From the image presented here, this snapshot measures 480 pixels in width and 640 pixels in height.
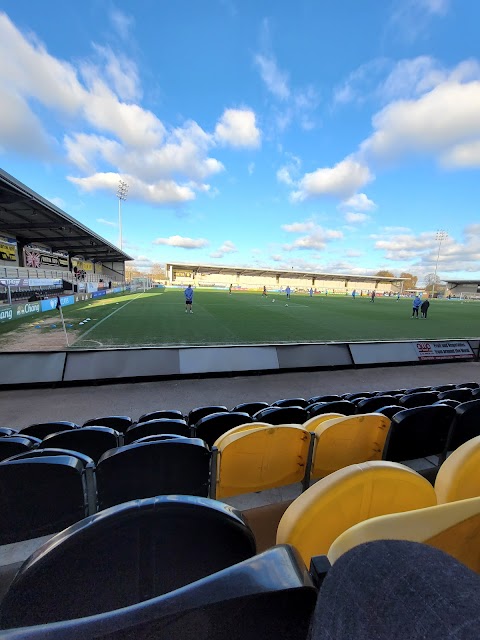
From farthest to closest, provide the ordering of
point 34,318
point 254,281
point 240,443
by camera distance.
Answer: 1. point 254,281
2. point 34,318
3. point 240,443

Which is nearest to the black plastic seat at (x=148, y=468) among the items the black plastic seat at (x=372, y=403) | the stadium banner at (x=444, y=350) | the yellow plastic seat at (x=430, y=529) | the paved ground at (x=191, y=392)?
the yellow plastic seat at (x=430, y=529)

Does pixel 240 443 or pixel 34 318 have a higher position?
pixel 240 443

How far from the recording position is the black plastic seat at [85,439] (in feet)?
9.88

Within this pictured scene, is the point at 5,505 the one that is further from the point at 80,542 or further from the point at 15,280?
the point at 15,280

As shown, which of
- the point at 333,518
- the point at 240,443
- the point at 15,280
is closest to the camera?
the point at 333,518

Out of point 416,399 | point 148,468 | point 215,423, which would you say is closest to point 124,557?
point 148,468

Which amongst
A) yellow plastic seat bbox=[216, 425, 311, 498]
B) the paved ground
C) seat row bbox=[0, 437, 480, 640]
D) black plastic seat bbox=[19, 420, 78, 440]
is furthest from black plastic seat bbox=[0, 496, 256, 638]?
the paved ground

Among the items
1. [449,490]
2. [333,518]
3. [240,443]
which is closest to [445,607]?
[333,518]

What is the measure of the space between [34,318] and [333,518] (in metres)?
20.1

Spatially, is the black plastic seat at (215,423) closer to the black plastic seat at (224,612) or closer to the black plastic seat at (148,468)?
the black plastic seat at (148,468)

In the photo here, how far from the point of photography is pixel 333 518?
136cm

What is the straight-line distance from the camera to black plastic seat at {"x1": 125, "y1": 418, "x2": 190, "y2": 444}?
3.30 meters

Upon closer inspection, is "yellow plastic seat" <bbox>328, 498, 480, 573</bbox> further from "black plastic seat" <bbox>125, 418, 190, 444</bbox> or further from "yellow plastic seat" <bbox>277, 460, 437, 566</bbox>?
"black plastic seat" <bbox>125, 418, 190, 444</bbox>

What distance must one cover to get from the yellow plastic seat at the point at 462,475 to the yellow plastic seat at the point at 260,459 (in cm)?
120
